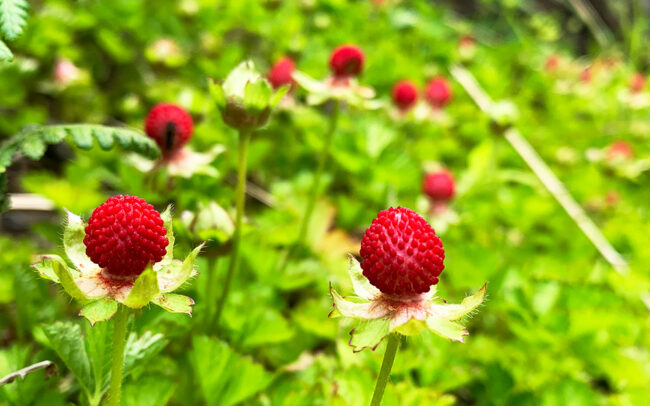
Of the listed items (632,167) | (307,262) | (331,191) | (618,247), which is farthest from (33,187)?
(632,167)

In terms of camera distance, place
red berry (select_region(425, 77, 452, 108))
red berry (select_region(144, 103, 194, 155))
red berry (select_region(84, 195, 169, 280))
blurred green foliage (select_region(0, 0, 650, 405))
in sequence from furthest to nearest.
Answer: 1. red berry (select_region(425, 77, 452, 108))
2. red berry (select_region(144, 103, 194, 155))
3. blurred green foliage (select_region(0, 0, 650, 405))
4. red berry (select_region(84, 195, 169, 280))

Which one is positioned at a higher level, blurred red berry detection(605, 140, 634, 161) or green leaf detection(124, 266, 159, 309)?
blurred red berry detection(605, 140, 634, 161)

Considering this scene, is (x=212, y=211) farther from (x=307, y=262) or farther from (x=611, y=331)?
(x=611, y=331)

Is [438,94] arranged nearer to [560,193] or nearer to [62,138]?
[560,193]

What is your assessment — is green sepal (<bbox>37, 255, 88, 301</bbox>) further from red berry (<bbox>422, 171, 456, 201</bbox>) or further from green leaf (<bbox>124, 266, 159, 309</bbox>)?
red berry (<bbox>422, 171, 456, 201</bbox>)

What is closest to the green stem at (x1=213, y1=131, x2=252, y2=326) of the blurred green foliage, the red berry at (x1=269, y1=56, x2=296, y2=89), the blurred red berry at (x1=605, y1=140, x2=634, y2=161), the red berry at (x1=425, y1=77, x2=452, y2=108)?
the blurred green foliage

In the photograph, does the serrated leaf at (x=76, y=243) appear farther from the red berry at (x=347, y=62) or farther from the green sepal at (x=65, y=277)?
the red berry at (x=347, y=62)

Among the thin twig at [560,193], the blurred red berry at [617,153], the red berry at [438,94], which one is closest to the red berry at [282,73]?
the thin twig at [560,193]

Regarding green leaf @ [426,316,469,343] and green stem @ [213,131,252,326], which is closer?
green leaf @ [426,316,469,343]
